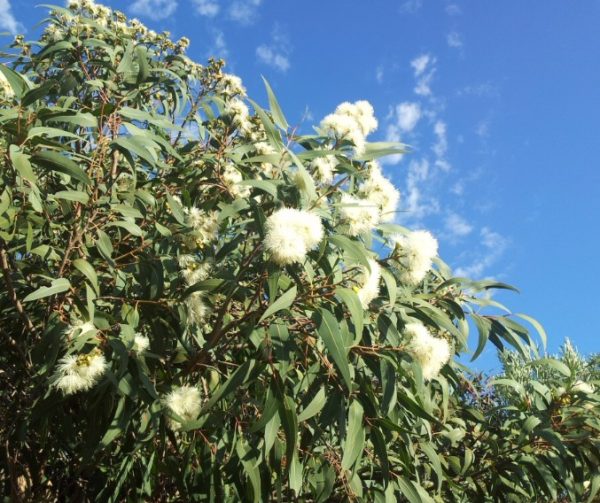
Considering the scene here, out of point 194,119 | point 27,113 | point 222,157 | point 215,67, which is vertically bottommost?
point 27,113

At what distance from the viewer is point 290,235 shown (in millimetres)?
1558

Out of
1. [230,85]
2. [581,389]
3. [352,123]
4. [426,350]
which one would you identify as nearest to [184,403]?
[426,350]

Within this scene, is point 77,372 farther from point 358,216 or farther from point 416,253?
point 416,253

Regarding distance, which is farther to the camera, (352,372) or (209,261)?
(209,261)

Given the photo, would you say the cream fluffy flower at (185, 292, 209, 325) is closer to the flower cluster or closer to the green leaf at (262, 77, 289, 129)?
the green leaf at (262, 77, 289, 129)

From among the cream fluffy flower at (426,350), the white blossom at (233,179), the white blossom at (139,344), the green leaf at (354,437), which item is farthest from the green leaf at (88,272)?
the cream fluffy flower at (426,350)

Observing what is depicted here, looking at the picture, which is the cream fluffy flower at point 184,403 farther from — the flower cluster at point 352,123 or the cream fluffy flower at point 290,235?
the flower cluster at point 352,123

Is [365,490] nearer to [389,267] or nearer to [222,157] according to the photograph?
[389,267]

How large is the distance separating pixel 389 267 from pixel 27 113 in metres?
1.17

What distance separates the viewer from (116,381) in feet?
5.76

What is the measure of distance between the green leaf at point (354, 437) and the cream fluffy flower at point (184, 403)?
0.46 m

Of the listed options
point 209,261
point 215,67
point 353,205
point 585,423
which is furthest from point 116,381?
point 215,67

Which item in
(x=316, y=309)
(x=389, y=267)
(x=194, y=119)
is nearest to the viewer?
(x=316, y=309)

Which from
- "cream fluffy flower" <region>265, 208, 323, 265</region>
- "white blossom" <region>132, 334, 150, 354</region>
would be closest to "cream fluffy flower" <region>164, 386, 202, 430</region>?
"white blossom" <region>132, 334, 150, 354</region>
